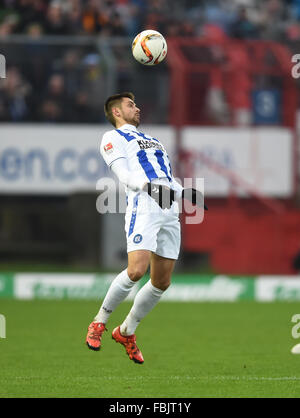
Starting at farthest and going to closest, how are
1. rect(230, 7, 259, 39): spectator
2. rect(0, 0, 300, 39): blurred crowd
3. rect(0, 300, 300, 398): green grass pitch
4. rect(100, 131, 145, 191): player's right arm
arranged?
rect(230, 7, 259, 39): spectator < rect(0, 0, 300, 39): blurred crowd < rect(100, 131, 145, 191): player's right arm < rect(0, 300, 300, 398): green grass pitch

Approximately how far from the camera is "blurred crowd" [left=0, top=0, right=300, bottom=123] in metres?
Answer: 17.0

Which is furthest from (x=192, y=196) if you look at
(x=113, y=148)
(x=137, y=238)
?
(x=113, y=148)

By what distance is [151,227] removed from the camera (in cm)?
812

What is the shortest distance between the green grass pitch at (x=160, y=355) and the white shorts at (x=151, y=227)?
106 cm

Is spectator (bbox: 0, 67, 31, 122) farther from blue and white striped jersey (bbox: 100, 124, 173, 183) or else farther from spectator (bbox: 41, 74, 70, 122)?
blue and white striped jersey (bbox: 100, 124, 173, 183)

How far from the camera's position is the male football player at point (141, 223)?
26.5 feet

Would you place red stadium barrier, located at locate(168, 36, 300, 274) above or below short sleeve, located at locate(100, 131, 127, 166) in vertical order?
below

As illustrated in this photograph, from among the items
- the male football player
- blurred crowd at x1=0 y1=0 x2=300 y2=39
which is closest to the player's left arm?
the male football player

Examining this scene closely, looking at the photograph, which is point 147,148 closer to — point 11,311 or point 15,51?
point 11,311

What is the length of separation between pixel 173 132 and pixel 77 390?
10.8 metres

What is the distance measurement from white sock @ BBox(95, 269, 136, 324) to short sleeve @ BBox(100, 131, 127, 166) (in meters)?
0.98

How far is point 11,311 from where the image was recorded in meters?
13.3

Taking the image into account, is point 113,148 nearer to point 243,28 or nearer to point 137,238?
point 137,238

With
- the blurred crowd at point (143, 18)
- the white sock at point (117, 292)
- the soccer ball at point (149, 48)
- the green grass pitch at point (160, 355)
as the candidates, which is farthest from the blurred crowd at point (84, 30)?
the white sock at point (117, 292)
